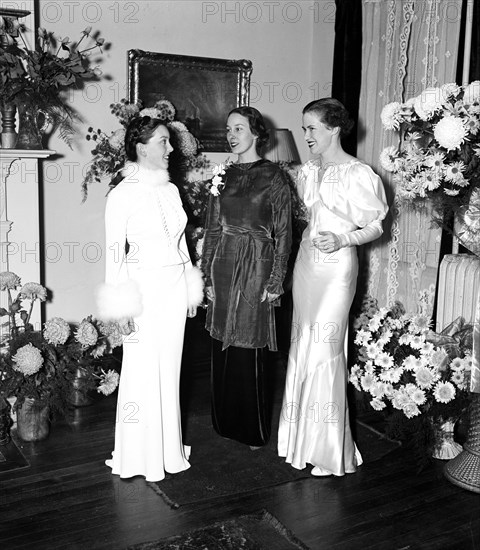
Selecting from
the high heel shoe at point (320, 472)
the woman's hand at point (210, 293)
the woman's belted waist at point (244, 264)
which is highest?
the woman's belted waist at point (244, 264)

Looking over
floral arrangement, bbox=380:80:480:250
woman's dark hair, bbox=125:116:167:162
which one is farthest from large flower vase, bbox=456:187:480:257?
woman's dark hair, bbox=125:116:167:162

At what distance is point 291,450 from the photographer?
399cm

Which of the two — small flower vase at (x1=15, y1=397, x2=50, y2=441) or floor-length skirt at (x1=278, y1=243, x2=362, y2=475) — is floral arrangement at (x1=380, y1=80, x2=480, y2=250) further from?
small flower vase at (x1=15, y1=397, x2=50, y2=441)

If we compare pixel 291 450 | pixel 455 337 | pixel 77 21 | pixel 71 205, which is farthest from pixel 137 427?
pixel 77 21

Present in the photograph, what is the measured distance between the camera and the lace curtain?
15.8 ft

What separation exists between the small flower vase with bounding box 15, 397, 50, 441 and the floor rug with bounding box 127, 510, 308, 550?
1.40 meters

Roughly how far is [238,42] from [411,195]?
2.86 meters

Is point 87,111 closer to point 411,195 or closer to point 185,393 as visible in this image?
point 185,393

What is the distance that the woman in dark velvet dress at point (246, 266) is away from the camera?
3865 mm

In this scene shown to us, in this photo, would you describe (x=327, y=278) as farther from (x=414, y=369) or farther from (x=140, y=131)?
(x=140, y=131)

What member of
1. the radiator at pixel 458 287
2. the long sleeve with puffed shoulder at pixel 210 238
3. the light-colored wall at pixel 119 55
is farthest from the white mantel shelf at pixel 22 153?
the radiator at pixel 458 287

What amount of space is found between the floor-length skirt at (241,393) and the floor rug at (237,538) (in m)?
0.81

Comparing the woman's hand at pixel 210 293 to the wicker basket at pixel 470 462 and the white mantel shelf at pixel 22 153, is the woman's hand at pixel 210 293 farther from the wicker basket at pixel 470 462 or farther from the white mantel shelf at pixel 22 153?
the wicker basket at pixel 470 462

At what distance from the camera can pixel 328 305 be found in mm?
3762
